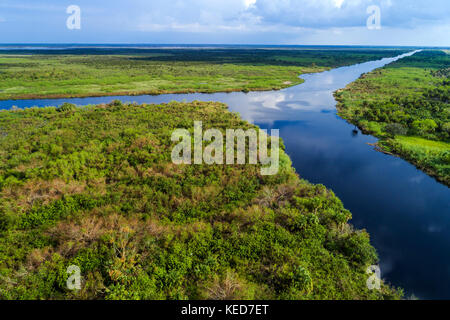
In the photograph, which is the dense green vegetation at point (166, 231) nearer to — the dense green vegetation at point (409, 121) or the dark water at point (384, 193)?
the dark water at point (384, 193)

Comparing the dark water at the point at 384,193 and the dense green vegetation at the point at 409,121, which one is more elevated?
the dense green vegetation at the point at 409,121

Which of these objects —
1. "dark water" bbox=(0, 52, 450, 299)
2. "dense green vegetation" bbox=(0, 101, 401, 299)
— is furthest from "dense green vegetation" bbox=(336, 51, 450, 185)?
"dense green vegetation" bbox=(0, 101, 401, 299)

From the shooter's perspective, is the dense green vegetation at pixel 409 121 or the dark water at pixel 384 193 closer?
the dark water at pixel 384 193

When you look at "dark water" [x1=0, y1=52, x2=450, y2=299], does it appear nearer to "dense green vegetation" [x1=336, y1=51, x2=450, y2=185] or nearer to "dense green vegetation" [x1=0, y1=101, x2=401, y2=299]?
"dense green vegetation" [x1=336, y1=51, x2=450, y2=185]

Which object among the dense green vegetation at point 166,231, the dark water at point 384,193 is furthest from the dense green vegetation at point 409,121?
the dense green vegetation at point 166,231

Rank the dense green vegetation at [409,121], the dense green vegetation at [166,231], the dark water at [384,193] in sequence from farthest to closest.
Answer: the dense green vegetation at [409,121] → the dark water at [384,193] → the dense green vegetation at [166,231]

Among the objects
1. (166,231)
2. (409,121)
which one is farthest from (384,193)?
(409,121)
